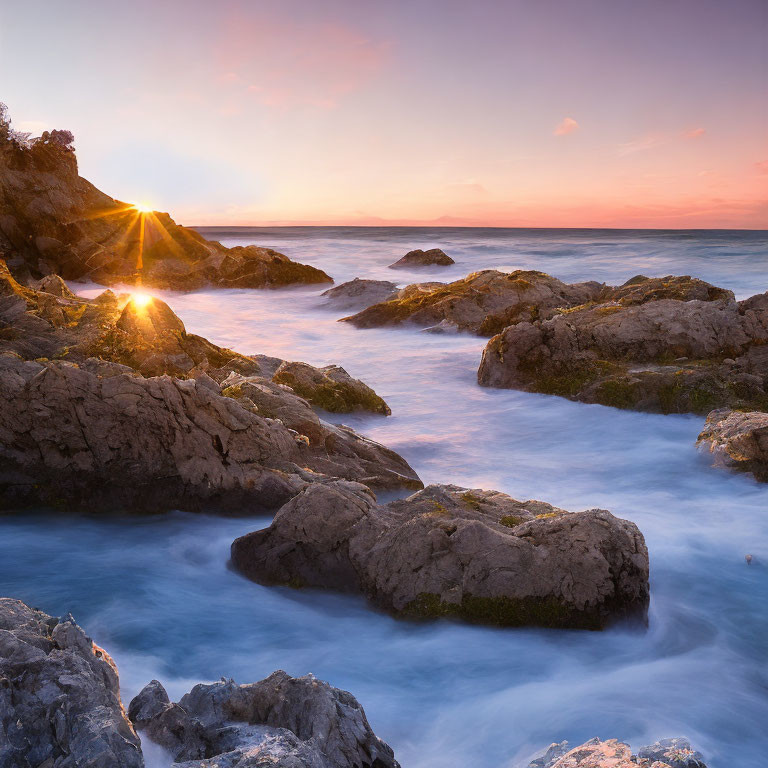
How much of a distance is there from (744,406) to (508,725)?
833 cm

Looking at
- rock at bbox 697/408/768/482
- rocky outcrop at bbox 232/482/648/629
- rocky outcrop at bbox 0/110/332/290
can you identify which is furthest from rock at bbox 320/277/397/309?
rocky outcrop at bbox 232/482/648/629

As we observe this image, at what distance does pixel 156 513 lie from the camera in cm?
752

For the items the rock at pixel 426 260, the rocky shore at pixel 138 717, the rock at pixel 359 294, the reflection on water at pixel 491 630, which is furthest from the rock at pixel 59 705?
the rock at pixel 426 260

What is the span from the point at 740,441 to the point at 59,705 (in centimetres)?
857

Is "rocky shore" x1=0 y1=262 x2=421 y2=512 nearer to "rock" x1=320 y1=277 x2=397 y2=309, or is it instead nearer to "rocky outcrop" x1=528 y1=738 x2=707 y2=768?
"rocky outcrop" x1=528 y1=738 x2=707 y2=768

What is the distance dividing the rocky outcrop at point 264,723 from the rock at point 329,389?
8109 mm

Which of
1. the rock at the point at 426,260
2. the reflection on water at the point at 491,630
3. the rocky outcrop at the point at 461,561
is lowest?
the reflection on water at the point at 491,630

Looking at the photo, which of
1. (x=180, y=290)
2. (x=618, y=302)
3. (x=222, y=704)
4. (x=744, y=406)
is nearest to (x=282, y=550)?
(x=222, y=704)

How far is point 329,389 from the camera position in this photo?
11.9 meters

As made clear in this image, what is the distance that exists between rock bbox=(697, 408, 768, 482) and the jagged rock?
549 cm

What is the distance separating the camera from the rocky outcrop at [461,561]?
5.63 metres

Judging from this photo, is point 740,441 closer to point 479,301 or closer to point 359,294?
point 479,301

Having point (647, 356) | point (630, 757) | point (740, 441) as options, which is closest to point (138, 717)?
point (630, 757)

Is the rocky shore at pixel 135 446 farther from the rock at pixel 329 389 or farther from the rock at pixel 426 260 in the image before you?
the rock at pixel 426 260
